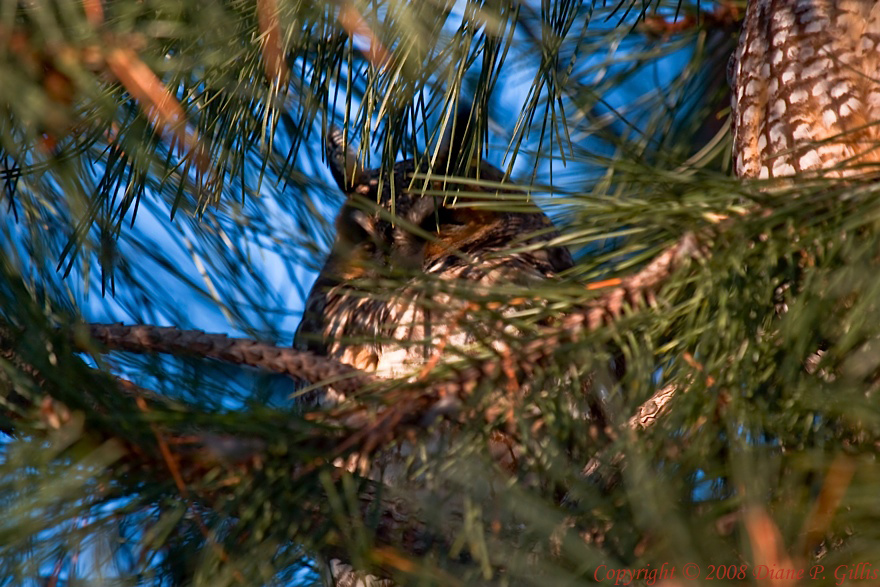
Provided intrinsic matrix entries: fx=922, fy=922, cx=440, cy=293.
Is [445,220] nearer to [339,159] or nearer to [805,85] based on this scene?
[339,159]

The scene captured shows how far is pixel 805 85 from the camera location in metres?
1.19

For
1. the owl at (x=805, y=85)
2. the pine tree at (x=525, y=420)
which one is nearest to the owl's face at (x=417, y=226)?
the owl at (x=805, y=85)

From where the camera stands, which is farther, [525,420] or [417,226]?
[417,226]

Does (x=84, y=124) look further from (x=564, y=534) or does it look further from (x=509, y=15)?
(x=564, y=534)

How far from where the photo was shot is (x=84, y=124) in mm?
1035

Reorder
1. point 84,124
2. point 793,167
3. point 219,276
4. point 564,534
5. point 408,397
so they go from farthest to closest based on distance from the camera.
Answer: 1. point 219,276
2. point 793,167
3. point 84,124
4. point 408,397
5. point 564,534

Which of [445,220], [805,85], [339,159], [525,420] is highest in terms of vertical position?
[339,159]

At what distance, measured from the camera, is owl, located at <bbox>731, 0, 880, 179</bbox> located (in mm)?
1140

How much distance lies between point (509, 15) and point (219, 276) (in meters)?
0.78

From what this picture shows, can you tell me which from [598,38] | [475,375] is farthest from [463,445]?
[598,38]

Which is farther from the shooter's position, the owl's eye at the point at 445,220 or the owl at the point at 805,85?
the owl's eye at the point at 445,220

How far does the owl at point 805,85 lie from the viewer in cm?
114

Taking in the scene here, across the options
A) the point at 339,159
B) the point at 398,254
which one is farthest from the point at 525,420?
the point at 339,159

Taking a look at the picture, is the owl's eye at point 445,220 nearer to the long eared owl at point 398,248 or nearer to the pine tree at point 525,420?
the long eared owl at point 398,248
